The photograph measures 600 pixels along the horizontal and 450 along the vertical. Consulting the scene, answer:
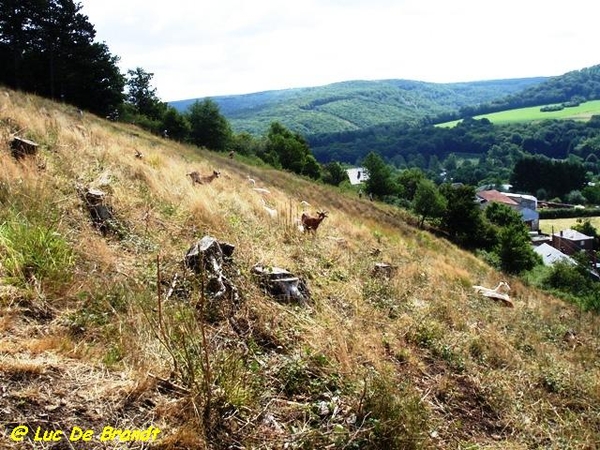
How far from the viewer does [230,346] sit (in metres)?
3.19

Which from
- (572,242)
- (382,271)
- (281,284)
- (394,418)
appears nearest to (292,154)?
(572,242)

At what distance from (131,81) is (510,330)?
4450 centimetres

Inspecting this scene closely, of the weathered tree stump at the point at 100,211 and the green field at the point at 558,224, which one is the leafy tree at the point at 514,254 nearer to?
the weathered tree stump at the point at 100,211

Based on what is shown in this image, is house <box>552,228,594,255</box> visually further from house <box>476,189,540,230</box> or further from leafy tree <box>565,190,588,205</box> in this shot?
leafy tree <box>565,190,588,205</box>

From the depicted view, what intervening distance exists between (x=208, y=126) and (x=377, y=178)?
67.6ft

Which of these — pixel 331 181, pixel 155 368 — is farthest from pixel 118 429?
pixel 331 181

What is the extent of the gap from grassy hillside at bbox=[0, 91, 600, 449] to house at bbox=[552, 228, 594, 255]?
167 feet

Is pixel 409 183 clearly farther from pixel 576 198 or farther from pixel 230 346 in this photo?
pixel 230 346

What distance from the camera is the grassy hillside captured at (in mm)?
2410

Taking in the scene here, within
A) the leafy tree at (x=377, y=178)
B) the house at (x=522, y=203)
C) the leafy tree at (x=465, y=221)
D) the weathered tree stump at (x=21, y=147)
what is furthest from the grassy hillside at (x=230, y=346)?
the house at (x=522, y=203)

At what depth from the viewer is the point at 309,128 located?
19312cm

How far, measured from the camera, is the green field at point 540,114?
161 m

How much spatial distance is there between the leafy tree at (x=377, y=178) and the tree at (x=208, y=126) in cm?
1744

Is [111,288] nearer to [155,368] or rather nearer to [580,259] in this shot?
[155,368]
